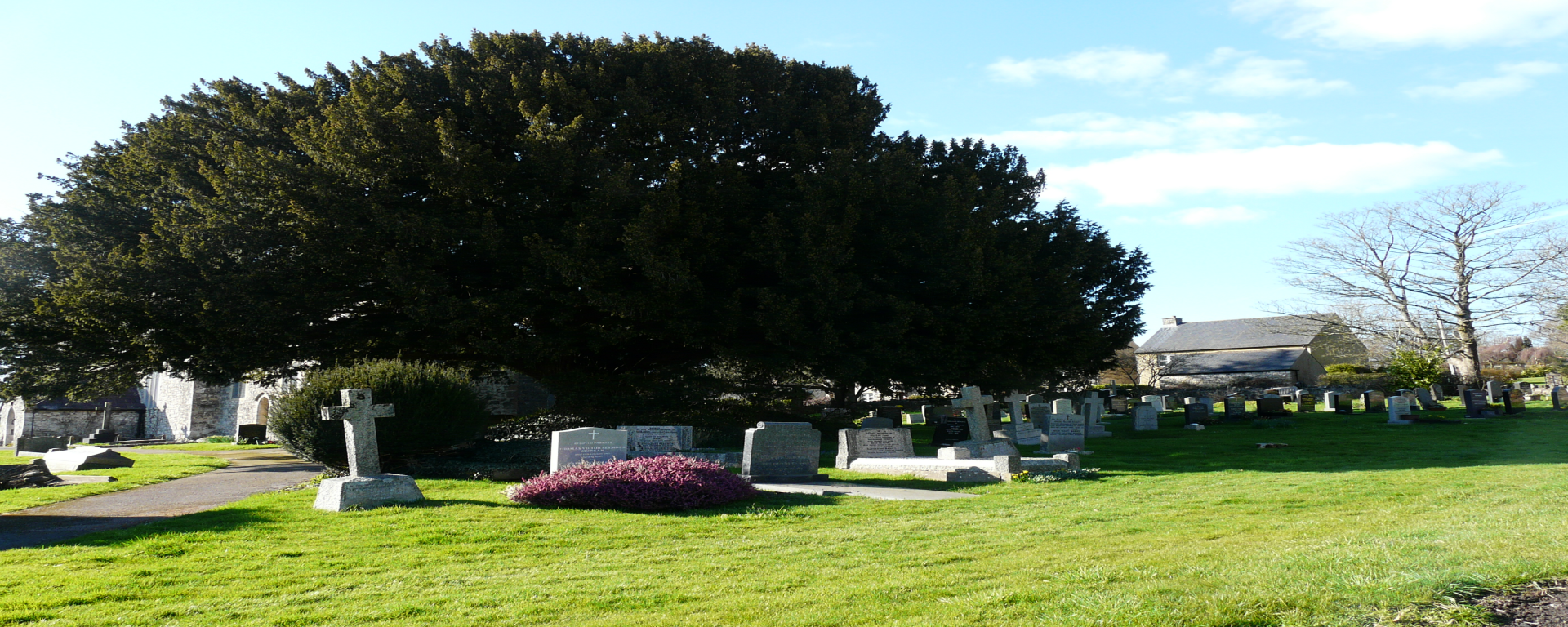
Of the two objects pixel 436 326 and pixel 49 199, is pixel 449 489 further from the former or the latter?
pixel 49 199

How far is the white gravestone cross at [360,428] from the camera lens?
10.7 metres

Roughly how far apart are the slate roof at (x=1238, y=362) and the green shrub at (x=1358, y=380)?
4.21 m

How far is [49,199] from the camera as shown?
22562 millimetres

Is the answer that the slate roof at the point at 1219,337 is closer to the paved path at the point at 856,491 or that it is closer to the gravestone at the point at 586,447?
the paved path at the point at 856,491

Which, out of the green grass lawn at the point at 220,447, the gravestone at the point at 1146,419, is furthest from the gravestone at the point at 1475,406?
the green grass lawn at the point at 220,447

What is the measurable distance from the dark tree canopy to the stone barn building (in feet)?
111

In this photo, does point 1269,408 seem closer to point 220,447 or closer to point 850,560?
point 850,560

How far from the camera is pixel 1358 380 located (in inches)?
1666

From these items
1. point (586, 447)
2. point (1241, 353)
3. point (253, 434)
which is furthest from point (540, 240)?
point (1241, 353)

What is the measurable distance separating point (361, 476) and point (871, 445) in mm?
8001

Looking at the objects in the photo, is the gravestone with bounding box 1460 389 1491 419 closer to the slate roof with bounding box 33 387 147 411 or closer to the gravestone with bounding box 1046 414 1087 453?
the gravestone with bounding box 1046 414 1087 453

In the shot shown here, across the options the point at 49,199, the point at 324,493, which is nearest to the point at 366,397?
the point at 324,493

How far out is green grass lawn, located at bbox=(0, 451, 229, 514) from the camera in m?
11.5

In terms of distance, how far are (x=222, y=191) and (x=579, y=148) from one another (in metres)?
7.41
